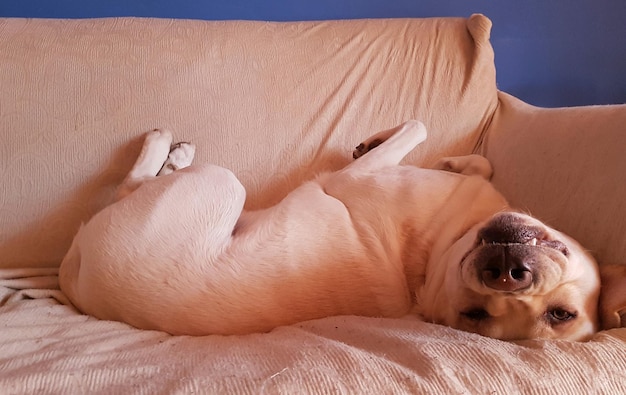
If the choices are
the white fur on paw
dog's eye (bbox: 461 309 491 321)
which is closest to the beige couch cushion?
the white fur on paw

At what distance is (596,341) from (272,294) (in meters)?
0.79

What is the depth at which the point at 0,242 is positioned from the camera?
6.31 ft

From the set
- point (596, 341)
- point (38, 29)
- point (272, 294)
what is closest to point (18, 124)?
point (38, 29)

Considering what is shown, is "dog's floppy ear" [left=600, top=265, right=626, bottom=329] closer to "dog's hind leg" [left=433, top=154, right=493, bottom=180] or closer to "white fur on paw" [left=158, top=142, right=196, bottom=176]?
"dog's hind leg" [left=433, top=154, right=493, bottom=180]

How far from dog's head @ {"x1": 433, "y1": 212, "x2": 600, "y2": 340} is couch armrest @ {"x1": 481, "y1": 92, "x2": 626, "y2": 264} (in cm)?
12

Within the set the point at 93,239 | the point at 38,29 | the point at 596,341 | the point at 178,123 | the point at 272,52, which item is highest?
the point at 38,29

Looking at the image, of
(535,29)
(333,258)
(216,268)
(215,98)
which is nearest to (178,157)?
(215,98)

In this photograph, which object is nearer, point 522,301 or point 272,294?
point 522,301

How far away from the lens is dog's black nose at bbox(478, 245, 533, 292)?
129 centimetres

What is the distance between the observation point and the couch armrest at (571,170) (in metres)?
1.54

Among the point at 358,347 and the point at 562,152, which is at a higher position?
the point at 562,152

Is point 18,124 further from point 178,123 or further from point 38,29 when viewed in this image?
point 178,123

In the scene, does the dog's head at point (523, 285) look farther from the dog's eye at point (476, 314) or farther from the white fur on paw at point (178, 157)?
the white fur on paw at point (178, 157)

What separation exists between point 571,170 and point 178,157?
4.16 feet
